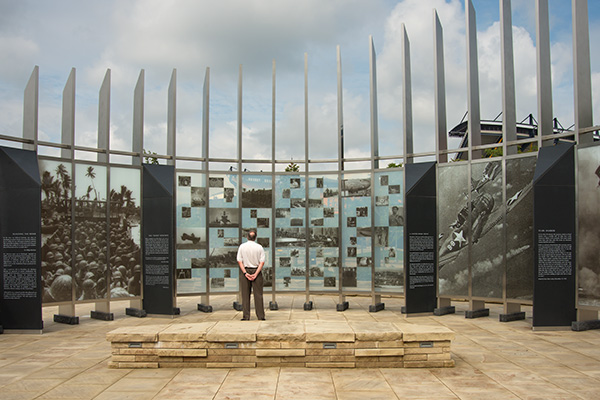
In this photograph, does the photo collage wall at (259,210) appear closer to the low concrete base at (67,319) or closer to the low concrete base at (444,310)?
the low concrete base at (444,310)

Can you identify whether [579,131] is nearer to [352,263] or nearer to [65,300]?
[352,263]

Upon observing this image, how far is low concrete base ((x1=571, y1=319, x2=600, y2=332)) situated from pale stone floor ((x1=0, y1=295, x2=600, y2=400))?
0.70m

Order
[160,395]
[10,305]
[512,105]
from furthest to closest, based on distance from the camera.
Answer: [512,105] → [10,305] → [160,395]

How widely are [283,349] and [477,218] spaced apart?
7755 mm

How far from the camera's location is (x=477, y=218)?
13.1 meters

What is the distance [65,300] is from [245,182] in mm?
5767

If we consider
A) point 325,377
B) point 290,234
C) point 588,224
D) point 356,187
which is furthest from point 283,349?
point 588,224

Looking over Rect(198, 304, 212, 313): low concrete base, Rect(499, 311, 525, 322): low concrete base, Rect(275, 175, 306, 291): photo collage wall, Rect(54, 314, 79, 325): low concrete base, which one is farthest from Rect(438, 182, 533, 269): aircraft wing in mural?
Rect(54, 314, 79, 325): low concrete base

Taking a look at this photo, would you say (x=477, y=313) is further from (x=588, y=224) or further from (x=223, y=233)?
(x=223, y=233)

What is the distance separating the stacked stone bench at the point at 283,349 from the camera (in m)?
7.55

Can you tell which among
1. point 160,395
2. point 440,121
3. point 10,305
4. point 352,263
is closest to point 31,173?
point 10,305

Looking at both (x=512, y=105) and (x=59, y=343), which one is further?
(x=512, y=105)

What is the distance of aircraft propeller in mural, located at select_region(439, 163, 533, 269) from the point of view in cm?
1278

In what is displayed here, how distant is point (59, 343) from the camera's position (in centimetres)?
978
